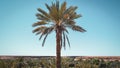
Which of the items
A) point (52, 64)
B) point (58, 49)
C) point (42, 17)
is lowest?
point (52, 64)

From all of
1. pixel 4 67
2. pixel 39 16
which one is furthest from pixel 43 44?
pixel 4 67

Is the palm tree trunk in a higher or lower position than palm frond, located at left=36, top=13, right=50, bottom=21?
lower

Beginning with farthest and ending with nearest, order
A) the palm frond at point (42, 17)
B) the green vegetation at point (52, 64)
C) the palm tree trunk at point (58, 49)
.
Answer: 1. the palm frond at point (42, 17)
2. the green vegetation at point (52, 64)
3. the palm tree trunk at point (58, 49)

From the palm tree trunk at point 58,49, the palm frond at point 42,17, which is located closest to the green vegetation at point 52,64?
the palm tree trunk at point 58,49

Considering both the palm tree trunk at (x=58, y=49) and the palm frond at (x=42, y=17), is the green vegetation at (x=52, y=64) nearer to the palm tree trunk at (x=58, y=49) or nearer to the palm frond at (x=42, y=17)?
the palm tree trunk at (x=58, y=49)

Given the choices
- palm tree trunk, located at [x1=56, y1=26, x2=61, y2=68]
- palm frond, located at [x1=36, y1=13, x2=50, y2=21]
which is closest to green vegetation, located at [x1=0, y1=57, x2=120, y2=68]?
palm tree trunk, located at [x1=56, y1=26, x2=61, y2=68]

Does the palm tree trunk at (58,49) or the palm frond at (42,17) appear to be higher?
the palm frond at (42,17)

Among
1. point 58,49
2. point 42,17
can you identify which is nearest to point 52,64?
point 58,49

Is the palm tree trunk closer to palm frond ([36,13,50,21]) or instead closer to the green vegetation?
palm frond ([36,13,50,21])

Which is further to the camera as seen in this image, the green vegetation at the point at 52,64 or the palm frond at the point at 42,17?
the palm frond at the point at 42,17

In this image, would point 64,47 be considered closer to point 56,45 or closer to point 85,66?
point 56,45

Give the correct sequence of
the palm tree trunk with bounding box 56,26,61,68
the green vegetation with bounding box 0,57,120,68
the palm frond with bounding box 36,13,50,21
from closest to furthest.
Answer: the palm tree trunk with bounding box 56,26,61,68, the green vegetation with bounding box 0,57,120,68, the palm frond with bounding box 36,13,50,21

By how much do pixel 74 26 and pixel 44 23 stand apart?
2.93 meters

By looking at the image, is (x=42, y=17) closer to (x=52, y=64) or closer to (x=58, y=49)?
(x=58, y=49)
